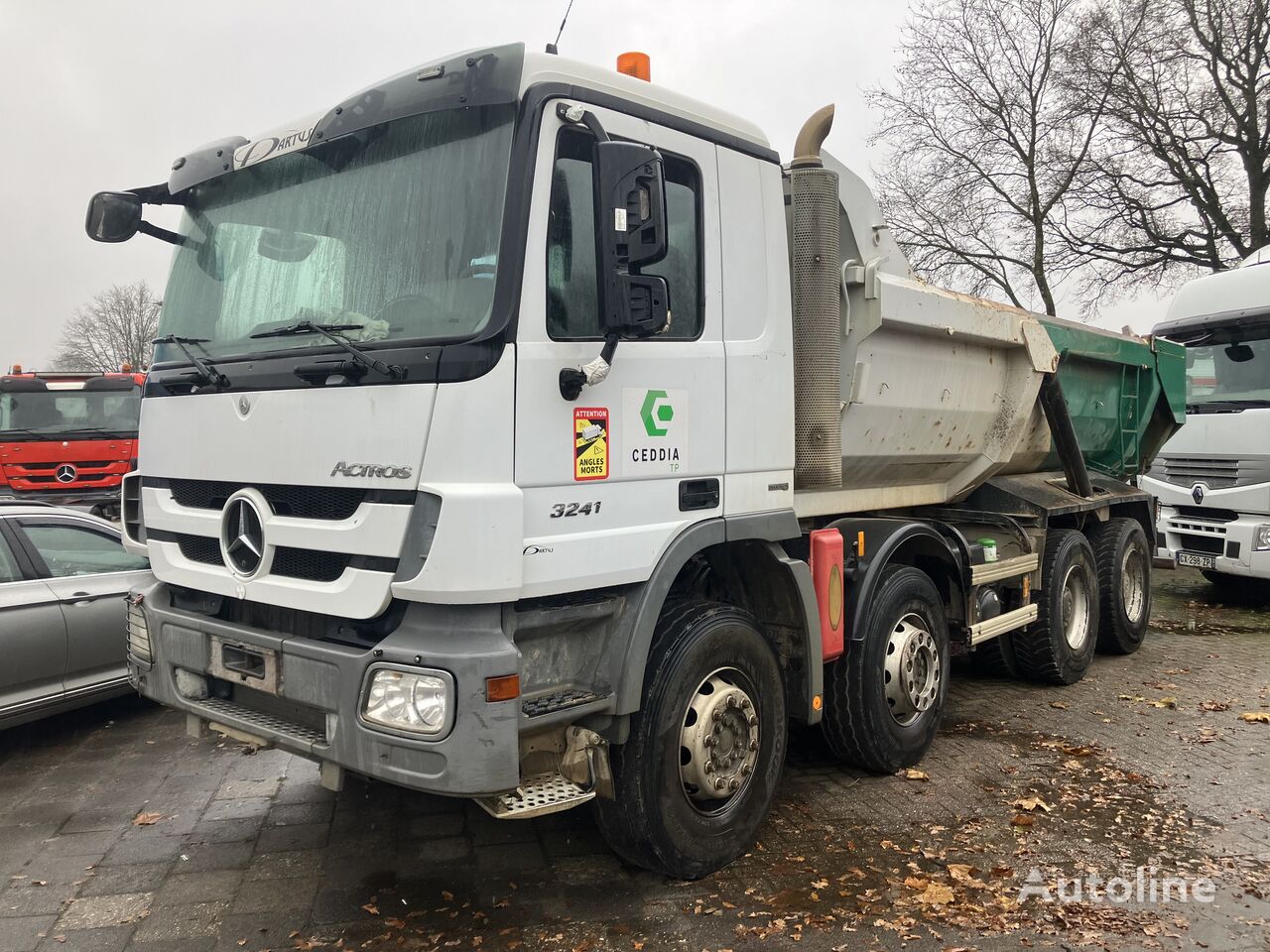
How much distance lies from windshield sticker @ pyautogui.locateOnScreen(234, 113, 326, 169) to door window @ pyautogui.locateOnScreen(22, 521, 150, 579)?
9.02ft

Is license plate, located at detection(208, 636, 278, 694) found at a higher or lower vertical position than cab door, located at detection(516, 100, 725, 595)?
lower

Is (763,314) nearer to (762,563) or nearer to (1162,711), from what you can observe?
(762,563)

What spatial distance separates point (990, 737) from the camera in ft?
18.5

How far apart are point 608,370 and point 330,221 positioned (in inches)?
47.8

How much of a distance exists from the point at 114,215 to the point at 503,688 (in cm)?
297

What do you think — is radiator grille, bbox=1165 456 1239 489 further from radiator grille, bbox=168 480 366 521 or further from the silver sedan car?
the silver sedan car

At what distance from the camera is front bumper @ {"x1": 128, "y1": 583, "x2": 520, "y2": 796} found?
115 inches

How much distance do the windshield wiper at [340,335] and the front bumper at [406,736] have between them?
0.78 meters

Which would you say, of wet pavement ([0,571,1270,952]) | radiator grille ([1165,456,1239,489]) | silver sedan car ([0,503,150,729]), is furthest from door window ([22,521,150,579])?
radiator grille ([1165,456,1239,489])

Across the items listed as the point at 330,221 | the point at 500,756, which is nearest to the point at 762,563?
the point at 500,756

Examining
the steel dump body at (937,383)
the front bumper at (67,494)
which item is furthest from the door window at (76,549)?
the front bumper at (67,494)

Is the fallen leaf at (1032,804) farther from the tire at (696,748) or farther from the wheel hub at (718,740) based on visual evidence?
the wheel hub at (718,740)

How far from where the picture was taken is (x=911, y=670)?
4.97 m

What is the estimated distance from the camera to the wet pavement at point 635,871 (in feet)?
11.3
